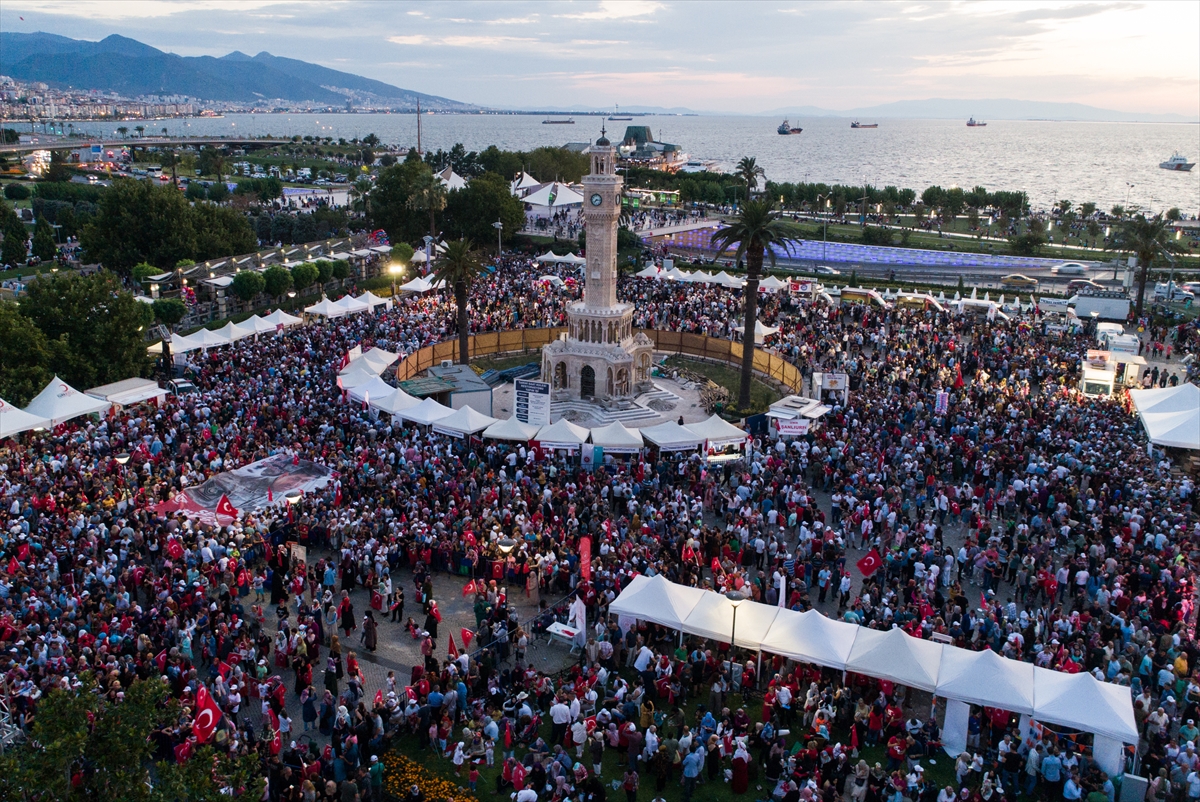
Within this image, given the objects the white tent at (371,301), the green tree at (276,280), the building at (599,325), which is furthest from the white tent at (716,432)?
the green tree at (276,280)

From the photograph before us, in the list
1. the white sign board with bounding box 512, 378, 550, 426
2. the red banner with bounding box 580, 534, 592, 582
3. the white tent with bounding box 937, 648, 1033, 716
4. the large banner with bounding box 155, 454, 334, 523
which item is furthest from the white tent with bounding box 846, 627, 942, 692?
the white sign board with bounding box 512, 378, 550, 426

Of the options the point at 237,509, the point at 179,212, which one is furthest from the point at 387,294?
the point at 237,509

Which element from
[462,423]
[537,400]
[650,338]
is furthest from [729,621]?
[650,338]

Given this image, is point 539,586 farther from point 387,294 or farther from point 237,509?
point 387,294

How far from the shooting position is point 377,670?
17906mm

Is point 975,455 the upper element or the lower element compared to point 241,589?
upper

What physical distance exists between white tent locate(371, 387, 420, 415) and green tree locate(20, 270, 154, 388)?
11.8m

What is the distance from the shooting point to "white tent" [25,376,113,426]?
93.1 ft

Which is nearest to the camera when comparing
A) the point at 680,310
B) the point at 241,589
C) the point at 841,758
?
the point at 841,758

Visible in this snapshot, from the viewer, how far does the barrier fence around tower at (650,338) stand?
39.8 meters

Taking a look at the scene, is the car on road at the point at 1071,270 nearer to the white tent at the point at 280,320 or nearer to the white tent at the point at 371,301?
the white tent at the point at 371,301

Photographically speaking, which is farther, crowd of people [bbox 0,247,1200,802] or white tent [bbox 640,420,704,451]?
white tent [bbox 640,420,704,451]

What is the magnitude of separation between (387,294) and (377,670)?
138 ft

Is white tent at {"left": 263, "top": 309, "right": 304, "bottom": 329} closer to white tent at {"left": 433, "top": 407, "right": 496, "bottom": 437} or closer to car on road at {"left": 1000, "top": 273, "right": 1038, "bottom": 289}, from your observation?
white tent at {"left": 433, "top": 407, "right": 496, "bottom": 437}
